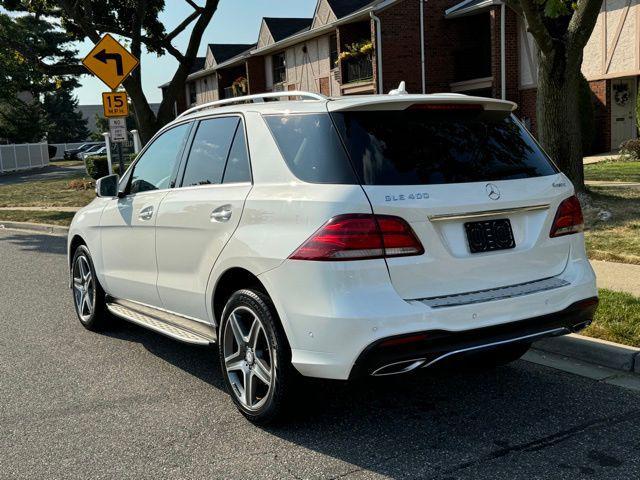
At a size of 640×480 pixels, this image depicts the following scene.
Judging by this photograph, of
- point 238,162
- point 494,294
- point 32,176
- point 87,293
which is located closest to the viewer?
point 494,294

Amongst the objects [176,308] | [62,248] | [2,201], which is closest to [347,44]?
[2,201]

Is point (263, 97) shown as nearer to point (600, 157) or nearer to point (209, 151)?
point (209, 151)

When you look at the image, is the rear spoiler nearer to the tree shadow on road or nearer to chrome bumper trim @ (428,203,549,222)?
chrome bumper trim @ (428,203,549,222)

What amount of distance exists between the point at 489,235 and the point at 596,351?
5.83ft

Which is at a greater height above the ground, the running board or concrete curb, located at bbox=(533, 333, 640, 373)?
the running board

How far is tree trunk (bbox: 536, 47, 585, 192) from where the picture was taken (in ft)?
34.7

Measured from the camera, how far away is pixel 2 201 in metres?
24.6

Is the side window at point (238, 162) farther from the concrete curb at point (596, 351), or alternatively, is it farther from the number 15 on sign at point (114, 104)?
the number 15 on sign at point (114, 104)

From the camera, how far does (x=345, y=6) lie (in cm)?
3194

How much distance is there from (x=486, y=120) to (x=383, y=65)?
25.0 meters

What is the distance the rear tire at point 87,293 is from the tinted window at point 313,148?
2938 mm

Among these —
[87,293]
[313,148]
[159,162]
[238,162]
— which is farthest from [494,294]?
[87,293]

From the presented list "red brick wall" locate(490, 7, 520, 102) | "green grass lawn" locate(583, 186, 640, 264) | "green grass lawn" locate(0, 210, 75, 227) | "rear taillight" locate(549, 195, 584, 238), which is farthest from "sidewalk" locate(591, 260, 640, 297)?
"red brick wall" locate(490, 7, 520, 102)

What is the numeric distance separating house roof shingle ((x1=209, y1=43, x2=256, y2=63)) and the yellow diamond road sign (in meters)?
35.4
